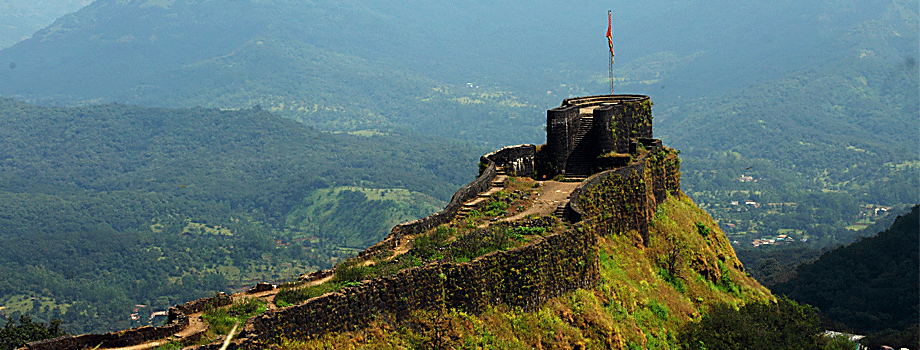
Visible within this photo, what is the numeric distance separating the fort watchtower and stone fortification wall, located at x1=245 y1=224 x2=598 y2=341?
11.8 metres

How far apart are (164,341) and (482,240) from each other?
9563 millimetres

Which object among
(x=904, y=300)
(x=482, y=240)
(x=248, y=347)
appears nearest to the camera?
(x=248, y=347)

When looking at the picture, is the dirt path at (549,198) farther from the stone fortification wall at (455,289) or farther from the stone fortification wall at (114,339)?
the stone fortification wall at (114,339)

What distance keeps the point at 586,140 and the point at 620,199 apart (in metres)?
6.10

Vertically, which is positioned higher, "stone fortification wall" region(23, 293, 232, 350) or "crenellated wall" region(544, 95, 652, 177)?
"crenellated wall" region(544, 95, 652, 177)

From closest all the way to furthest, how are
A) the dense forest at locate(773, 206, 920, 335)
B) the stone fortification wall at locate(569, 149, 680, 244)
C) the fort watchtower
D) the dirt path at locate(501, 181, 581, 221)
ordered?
the dirt path at locate(501, 181, 581, 221), the stone fortification wall at locate(569, 149, 680, 244), the fort watchtower, the dense forest at locate(773, 206, 920, 335)

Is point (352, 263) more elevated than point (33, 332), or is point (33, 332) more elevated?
point (352, 263)

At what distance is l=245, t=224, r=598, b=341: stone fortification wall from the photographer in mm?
19250

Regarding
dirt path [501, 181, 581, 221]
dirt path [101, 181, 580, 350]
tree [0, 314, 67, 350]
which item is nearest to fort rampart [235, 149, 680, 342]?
dirt path [501, 181, 581, 221]

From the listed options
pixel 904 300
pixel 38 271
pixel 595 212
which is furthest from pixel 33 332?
pixel 38 271

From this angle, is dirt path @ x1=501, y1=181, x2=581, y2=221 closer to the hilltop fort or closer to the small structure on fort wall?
the hilltop fort

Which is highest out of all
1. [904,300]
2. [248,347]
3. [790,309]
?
[248,347]

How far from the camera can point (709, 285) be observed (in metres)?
40.0

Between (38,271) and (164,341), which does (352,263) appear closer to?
(164,341)
